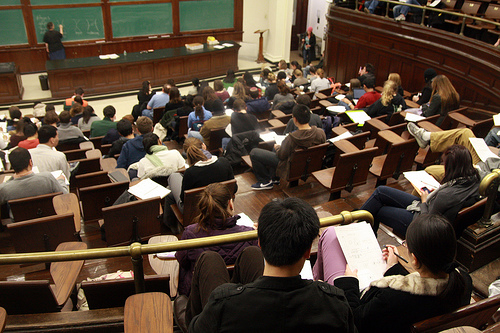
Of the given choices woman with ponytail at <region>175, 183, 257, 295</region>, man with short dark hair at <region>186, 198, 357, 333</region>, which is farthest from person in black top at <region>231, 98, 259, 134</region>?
man with short dark hair at <region>186, 198, 357, 333</region>

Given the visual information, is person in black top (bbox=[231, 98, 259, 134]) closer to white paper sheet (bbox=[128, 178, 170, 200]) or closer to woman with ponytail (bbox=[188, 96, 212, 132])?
woman with ponytail (bbox=[188, 96, 212, 132])

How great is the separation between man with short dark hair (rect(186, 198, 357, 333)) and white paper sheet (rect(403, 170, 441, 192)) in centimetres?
214

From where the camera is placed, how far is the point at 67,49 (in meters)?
11.3

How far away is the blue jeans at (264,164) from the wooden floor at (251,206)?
164 mm

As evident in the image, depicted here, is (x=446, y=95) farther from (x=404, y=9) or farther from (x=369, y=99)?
(x=404, y=9)

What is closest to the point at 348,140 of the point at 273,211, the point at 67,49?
the point at 273,211

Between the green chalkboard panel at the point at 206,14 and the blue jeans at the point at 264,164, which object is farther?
the green chalkboard panel at the point at 206,14

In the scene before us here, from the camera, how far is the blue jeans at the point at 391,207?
3047 millimetres

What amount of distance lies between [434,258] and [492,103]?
575 cm

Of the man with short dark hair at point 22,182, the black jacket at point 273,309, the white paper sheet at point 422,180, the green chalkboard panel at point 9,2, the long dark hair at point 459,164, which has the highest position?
the green chalkboard panel at point 9,2

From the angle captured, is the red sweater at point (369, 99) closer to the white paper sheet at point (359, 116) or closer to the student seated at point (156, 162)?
the white paper sheet at point (359, 116)

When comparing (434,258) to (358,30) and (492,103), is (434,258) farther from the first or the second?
(358,30)

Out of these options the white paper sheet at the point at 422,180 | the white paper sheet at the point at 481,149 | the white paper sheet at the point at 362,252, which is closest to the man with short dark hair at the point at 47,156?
the white paper sheet at the point at 362,252

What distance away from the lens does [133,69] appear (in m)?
10.7
